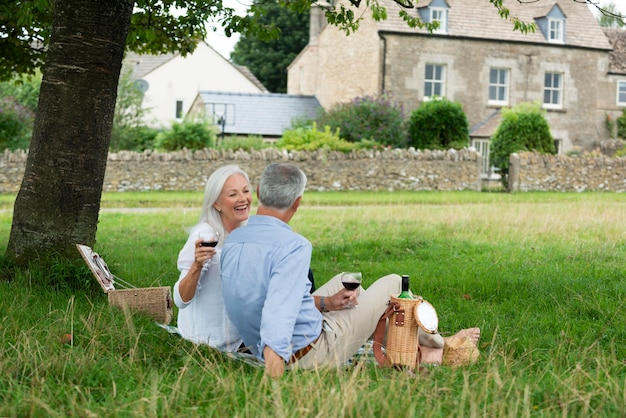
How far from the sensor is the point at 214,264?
5309 mm

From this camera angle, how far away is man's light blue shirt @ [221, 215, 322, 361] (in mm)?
4629

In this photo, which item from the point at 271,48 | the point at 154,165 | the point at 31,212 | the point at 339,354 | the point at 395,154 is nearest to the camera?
the point at 339,354

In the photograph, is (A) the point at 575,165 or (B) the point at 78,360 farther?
(A) the point at 575,165

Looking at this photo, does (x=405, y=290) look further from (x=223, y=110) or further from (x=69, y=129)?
(x=223, y=110)

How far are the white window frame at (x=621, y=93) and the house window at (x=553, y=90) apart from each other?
3099mm

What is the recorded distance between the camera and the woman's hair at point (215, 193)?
5234 mm

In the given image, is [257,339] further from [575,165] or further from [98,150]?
[575,165]

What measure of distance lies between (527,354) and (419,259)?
5432 mm

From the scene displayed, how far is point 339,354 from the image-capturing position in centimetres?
497

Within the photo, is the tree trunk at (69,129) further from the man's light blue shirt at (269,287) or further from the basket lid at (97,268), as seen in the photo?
the man's light blue shirt at (269,287)

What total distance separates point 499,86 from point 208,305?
32.8 meters

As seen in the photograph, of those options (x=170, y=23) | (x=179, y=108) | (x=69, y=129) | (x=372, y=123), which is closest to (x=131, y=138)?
(x=372, y=123)

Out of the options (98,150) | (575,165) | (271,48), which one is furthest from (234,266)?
(271,48)

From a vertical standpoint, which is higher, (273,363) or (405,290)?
(405,290)
